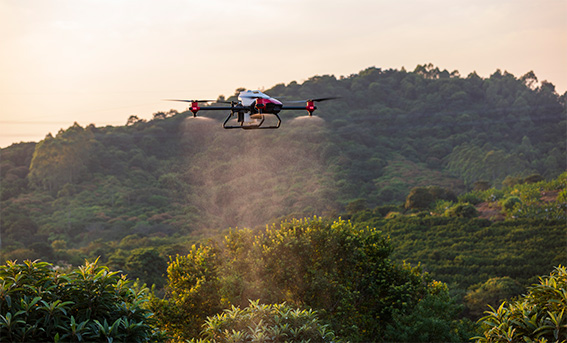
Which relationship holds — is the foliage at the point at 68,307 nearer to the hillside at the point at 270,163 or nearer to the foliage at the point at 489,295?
the foliage at the point at 489,295

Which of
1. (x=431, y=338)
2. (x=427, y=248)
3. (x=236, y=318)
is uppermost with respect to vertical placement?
(x=236, y=318)

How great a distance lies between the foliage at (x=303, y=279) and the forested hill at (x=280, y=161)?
43.4m

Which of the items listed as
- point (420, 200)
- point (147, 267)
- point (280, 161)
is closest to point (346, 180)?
point (280, 161)

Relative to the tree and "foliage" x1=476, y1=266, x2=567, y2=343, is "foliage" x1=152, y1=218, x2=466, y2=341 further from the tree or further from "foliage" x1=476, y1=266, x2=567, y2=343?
the tree

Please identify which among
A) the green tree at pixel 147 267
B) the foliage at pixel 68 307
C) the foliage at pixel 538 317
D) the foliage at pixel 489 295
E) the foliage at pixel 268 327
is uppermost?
the foliage at pixel 68 307

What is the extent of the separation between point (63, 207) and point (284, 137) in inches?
1531

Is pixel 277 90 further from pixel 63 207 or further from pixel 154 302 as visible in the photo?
pixel 154 302

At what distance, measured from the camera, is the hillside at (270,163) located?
7181 cm

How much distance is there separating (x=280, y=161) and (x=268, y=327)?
83.5 m

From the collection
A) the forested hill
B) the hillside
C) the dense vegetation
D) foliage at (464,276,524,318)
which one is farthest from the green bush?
foliage at (464,276,524,318)

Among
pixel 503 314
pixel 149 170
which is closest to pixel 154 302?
pixel 503 314

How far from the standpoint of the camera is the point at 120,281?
855 centimetres

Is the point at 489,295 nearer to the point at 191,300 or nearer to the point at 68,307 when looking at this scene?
the point at 191,300

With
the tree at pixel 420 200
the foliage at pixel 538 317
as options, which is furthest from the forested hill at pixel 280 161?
the foliage at pixel 538 317
